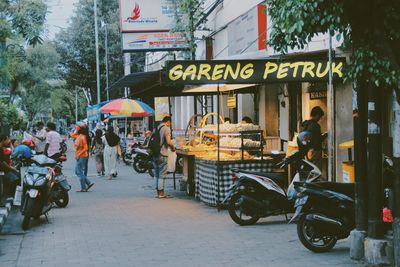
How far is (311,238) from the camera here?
8.54 meters

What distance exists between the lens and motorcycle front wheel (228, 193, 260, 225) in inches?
430

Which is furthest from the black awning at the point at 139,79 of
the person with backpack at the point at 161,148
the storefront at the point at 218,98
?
the person with backpack at the point at 161,148

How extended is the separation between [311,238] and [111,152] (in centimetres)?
1357

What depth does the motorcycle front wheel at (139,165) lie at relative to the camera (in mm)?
23953

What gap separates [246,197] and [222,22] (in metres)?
11.5

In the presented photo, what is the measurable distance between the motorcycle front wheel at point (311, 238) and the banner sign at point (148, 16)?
13949mm

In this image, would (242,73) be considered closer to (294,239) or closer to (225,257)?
(294,239)

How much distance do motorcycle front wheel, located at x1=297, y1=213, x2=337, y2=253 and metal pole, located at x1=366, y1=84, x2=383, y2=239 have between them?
1000mm

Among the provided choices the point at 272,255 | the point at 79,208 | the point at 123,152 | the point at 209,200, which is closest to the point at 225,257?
the point at 272,255

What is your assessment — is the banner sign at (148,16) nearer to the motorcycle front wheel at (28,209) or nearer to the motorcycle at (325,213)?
the motorcycle front wheel at (28,209)

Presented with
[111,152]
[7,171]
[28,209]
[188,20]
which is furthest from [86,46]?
[28,209]

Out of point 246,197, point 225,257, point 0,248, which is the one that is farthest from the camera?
point 246,197

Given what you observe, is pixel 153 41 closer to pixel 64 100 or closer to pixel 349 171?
pixel 349 171

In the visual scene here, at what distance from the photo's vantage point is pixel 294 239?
31.7 feet
